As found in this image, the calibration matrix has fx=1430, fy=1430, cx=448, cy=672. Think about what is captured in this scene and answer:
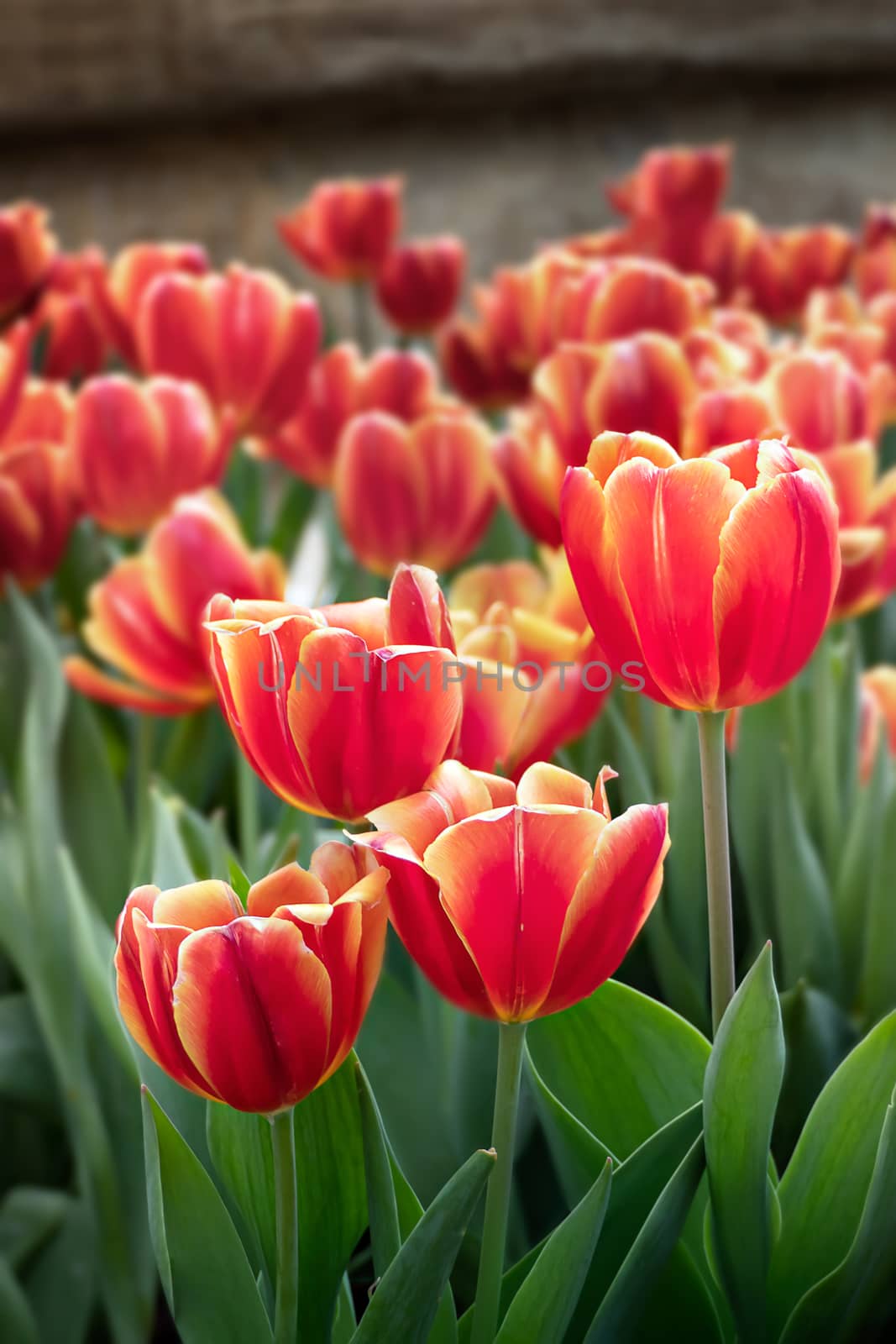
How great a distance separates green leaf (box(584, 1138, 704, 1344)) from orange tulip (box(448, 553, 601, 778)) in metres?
0.09

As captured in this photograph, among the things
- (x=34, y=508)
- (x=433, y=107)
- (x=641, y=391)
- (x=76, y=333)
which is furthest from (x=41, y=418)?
Result: (x=433, y=107)

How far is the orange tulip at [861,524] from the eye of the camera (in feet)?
1.64

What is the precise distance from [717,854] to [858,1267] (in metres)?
0.10

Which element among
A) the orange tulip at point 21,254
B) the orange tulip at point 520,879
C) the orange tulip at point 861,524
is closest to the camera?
the orange tulip at point 520,879

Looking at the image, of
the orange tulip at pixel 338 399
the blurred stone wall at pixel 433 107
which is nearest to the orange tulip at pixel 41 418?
the orange tulip at pixel 338 399

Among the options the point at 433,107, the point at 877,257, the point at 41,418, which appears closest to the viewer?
the point at 41,418

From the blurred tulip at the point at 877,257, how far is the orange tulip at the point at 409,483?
1.46ft

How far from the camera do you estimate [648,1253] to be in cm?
28

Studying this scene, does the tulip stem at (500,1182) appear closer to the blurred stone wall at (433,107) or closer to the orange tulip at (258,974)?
the orange tulip at (258,974)

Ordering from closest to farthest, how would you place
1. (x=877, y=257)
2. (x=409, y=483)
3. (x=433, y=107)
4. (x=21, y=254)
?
1. (x=409, y=483)
2. (x=21, y=254)
3. (x=877, y=257)
4. (x=433, y=107)

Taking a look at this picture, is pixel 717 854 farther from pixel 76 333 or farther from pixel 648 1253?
pixel 76 333

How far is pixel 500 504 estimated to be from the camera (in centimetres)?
83

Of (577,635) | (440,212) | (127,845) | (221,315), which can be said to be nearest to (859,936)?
(577,635)

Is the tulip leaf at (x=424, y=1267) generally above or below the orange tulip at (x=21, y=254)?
below
